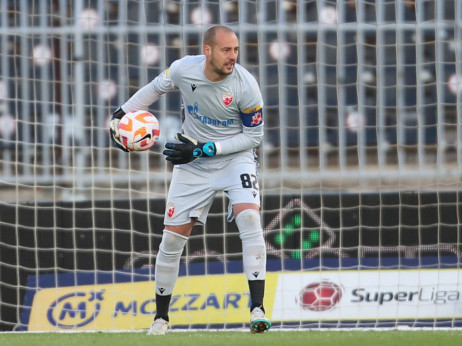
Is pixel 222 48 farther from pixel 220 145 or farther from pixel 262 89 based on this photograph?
pixel 262 89

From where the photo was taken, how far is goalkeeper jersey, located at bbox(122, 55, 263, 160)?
5316mm

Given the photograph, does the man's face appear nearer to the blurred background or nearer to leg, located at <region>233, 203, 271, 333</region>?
leg, located at <region>233, 203, 271, 333</region>

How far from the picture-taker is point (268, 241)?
7984mm

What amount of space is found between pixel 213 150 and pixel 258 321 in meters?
0.95

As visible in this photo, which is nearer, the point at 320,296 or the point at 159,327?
the point at 159,327

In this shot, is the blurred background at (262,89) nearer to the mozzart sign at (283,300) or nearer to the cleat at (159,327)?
the mozzart sign at (283,300)

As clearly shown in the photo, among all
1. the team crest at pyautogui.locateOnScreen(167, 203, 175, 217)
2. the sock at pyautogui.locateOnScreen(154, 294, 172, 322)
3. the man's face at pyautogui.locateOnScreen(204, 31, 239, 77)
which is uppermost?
the man's face at pyautogui.locateOnScreen(204, 31, 239, 77)

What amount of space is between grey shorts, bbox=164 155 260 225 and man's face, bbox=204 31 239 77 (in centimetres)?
54

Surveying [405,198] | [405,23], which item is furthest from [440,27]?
[405,198]

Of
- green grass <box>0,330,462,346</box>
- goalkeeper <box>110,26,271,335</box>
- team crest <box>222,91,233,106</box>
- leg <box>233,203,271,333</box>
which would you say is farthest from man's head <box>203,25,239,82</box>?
green grass <box>0,330,462,346</box>

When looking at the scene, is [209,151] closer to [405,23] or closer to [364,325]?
[364,325]

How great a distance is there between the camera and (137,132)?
5.32m

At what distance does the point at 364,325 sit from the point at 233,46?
3347 mm

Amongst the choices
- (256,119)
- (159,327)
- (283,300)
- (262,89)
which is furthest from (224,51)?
(262,89)
